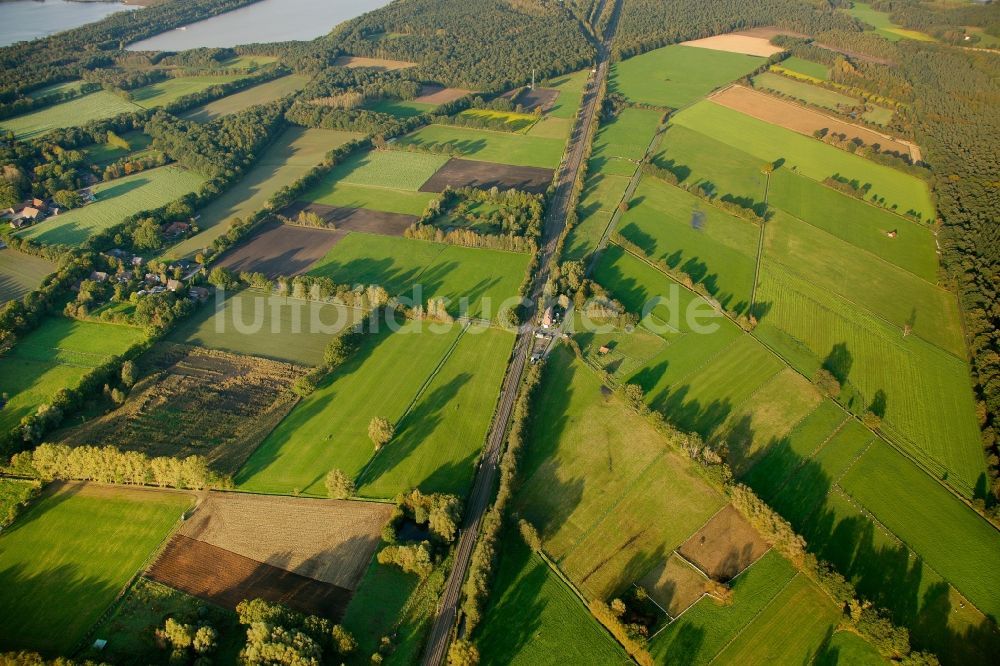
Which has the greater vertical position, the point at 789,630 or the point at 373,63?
the point at 373,63

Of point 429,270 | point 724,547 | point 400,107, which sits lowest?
point 724,547

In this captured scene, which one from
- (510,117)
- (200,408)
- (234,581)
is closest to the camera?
(234,581)

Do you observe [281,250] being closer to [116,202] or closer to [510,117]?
[116,202]

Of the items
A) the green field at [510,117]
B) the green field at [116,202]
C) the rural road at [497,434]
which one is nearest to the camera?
the rural road at [497,434]

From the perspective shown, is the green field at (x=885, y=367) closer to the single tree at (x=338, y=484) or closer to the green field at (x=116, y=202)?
the single tree at (x=338, y=484)

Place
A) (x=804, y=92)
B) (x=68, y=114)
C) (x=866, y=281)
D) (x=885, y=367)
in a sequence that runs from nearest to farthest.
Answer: (x=885, y=367) → (x=866, y=281) → (x=68, y=114) → (x=804, y=92)

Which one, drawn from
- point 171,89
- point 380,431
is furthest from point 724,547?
point 171,89

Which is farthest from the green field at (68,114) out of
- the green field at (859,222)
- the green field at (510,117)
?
the green field at (859,222)

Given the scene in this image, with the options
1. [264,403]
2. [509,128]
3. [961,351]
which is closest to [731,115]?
[509,128]
